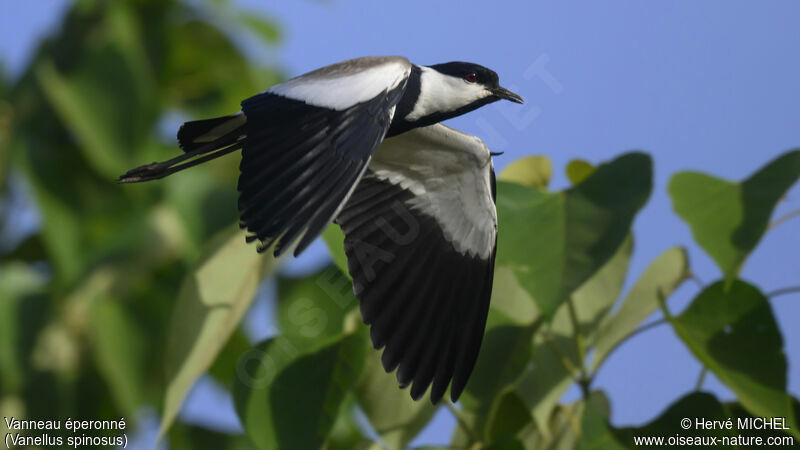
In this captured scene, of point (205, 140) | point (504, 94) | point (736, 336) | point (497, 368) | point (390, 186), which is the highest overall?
point (504, 94)

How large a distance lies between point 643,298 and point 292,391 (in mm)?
683

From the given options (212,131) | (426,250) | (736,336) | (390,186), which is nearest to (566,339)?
(736,336)

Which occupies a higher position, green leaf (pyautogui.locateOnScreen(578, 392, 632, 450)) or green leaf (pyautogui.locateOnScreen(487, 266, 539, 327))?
green leaf (pyautogui.locateOnScreen(487, 266, 539, 327))

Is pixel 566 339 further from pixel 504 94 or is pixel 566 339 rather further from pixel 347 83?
pixel 347 83

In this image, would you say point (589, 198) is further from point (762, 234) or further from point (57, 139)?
point (57, 139)

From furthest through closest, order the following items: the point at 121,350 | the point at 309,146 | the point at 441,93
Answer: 1. the point at 121,350
2. the point at 441,93
3. the point at 309,146

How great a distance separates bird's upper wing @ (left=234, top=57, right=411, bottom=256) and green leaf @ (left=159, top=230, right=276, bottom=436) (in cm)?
38

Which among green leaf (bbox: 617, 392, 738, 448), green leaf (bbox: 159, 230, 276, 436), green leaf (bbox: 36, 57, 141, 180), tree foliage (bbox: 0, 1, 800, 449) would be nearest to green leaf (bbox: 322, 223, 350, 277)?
tree foliage (bbox: 0, 1, 800, 449)

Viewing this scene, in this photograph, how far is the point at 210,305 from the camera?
1.58m

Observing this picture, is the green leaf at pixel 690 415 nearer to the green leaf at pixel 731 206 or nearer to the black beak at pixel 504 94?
the green leaf at pixel 731 206

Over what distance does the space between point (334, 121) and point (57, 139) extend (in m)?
3.18

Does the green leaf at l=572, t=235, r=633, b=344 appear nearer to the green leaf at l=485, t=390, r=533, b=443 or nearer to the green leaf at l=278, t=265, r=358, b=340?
the green leaf at l=485, t=390, r=533, b=443

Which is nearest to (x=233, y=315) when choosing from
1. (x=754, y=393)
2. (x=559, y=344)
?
(x=559, y=344)

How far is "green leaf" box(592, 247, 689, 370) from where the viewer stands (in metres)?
1.63
